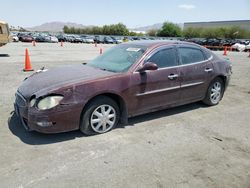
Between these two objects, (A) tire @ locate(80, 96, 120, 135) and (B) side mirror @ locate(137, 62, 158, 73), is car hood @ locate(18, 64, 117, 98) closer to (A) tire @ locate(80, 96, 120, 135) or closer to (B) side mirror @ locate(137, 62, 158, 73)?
(A) tire @ locate(80, 96, 120, 135)

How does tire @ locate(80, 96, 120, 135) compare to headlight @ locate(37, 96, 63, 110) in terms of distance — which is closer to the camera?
headlight @ locate(37, 96, 63, 110)

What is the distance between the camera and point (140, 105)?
176 inches

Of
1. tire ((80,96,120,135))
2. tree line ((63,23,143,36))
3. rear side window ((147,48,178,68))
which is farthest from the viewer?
tree line ((63,23,143,36))

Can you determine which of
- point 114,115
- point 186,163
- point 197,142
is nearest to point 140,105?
point 114,115

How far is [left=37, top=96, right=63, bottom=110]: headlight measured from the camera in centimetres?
363

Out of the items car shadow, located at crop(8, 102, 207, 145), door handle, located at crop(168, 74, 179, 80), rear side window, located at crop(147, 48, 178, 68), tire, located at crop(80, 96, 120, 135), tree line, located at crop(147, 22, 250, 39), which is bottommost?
car shadow, located at crop(8, 102, 207, 145)

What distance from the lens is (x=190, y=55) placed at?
17.4 ft

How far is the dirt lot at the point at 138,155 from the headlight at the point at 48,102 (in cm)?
58

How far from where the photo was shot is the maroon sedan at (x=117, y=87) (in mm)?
3695

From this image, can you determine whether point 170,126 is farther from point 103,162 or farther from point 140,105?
point 103,162

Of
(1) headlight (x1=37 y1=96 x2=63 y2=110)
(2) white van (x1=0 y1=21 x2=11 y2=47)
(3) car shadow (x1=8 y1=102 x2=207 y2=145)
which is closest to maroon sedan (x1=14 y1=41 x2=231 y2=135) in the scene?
(1) headlight (x1=37 y1=96 x2=63 y2=110)

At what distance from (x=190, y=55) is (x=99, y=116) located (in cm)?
249

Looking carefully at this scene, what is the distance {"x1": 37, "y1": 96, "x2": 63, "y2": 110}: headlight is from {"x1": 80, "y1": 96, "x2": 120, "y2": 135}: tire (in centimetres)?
49

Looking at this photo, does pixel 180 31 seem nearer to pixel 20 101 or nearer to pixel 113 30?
pixel 113 30
